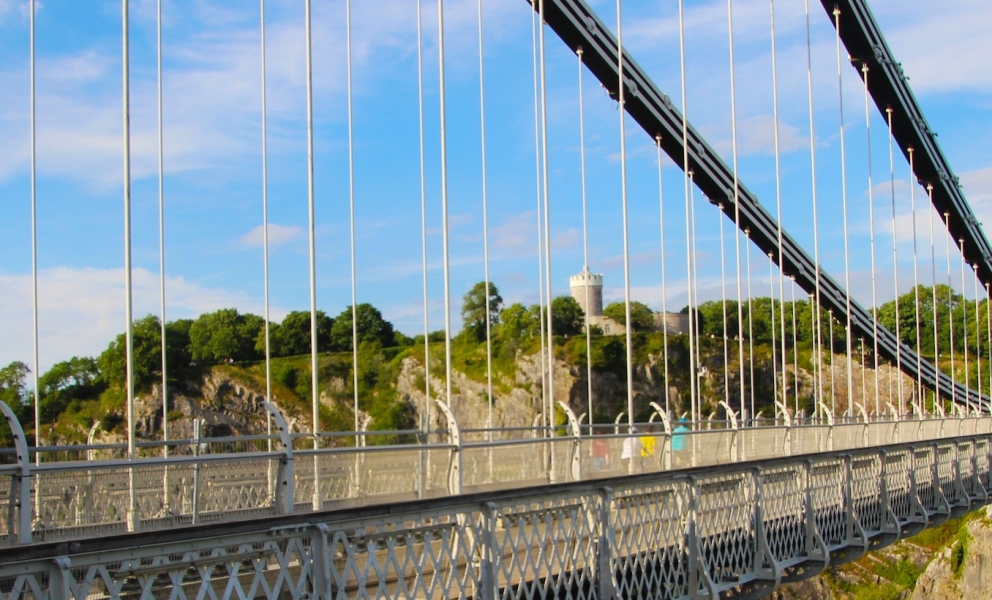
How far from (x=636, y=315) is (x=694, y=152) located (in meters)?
58.8

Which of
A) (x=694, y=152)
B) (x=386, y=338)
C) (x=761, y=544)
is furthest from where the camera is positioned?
(x=386, y=338)

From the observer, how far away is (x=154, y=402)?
A: 78.8 meters

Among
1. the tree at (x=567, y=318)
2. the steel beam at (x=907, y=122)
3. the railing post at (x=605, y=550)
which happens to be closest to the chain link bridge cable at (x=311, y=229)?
the railing post at (x=605, y=550)

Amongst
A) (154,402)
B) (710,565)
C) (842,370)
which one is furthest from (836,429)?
(154,402)

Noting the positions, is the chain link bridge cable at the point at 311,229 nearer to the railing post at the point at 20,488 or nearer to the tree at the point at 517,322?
the railing post at the point at 20,488

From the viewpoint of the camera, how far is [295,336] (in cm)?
8962

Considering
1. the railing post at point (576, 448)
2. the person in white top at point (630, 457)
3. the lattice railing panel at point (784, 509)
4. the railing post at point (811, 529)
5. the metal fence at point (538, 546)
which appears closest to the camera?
the metal fence at point (538, 546)

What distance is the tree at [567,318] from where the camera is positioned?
8531cm

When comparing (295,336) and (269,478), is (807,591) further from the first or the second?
(295,336)

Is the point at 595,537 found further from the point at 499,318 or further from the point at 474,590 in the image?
the point at 499,318

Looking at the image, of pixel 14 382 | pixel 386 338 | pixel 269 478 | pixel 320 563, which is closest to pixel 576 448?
pixel 269 478

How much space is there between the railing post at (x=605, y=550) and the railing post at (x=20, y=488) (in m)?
3.88

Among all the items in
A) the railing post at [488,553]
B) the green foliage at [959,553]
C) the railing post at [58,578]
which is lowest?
the green foliage at [959,553]

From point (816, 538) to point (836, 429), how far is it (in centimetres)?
1435
